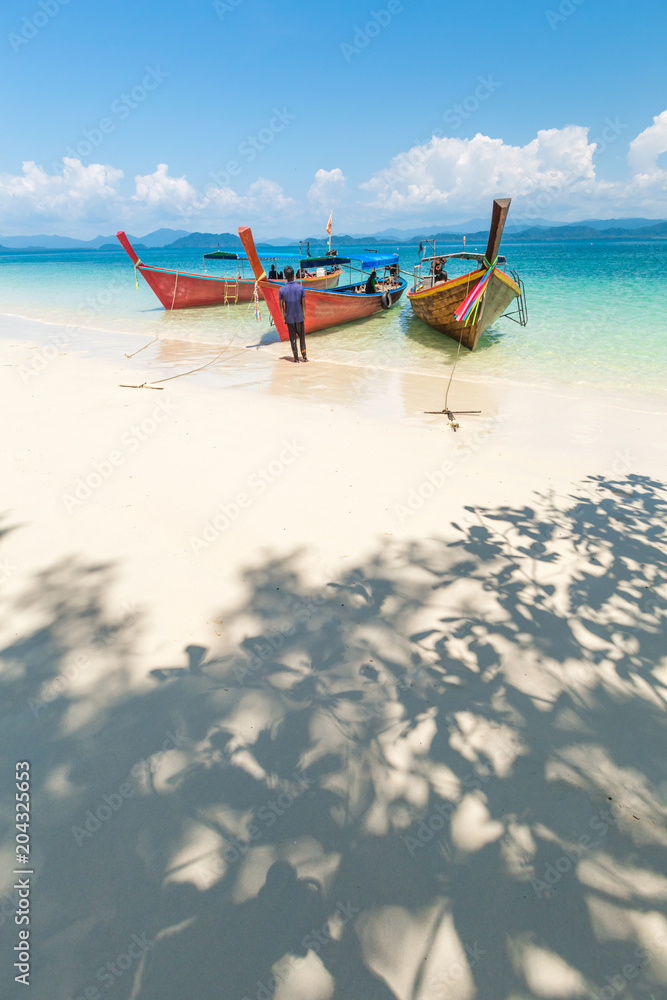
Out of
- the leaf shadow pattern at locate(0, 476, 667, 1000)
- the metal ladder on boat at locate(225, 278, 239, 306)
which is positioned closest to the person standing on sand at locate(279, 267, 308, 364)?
the leaf shadow pattern at locate(0, 476, 667, 1000)

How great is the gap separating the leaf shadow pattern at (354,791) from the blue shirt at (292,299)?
385 inches

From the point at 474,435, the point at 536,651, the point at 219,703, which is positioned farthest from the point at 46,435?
the point at 536,651

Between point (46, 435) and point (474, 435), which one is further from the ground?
point (46, 435)

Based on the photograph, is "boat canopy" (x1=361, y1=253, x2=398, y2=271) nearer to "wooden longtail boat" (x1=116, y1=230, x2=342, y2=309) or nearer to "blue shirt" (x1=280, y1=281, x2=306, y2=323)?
"wooden longtail boat" (x1=116, y1=230, x2=342, y2=309)

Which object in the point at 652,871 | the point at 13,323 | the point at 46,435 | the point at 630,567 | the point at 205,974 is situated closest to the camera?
the point at 205,974

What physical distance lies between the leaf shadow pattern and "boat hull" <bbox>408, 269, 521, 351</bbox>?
10.5 metres

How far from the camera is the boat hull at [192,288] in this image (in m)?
21.7

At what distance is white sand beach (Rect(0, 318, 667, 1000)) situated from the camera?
6.51ft

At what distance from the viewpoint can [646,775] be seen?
2641 mm

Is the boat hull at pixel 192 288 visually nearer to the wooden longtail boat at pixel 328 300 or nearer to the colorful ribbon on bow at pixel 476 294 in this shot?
the wooden longtail boat at pixel 328 300

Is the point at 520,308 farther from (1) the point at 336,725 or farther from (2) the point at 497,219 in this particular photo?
(1) the point at 336,725

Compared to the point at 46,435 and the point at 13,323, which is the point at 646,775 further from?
the point at 13,323

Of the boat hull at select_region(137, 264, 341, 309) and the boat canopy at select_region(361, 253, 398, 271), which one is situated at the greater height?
the boat canopy at select_region(361, 253, 398, 271)

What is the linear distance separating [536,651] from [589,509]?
2.48 meters
